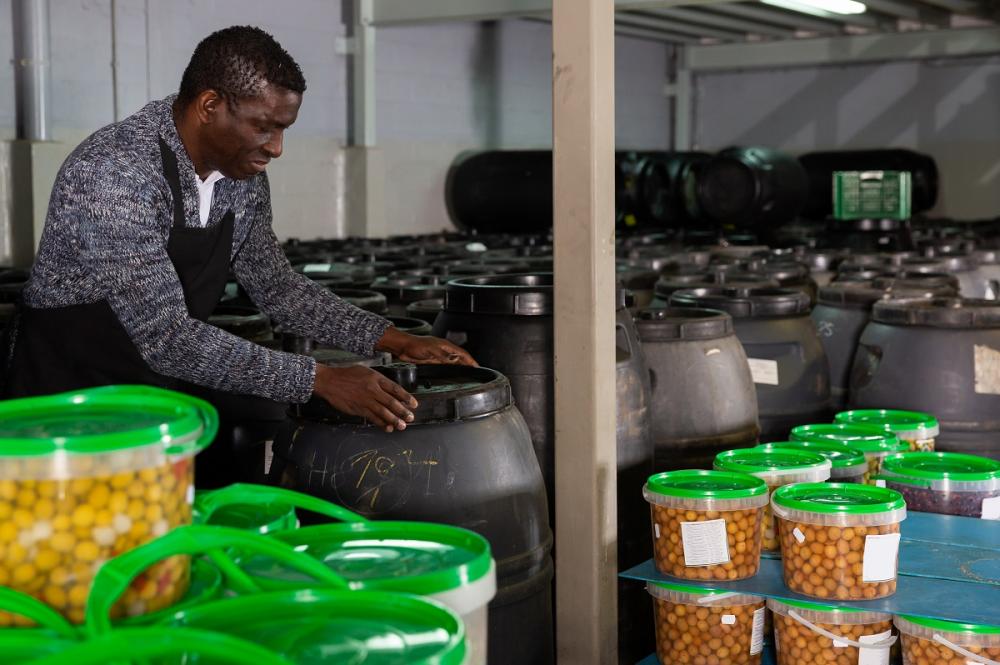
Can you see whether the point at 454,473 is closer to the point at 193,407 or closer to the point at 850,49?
the point at 193,407

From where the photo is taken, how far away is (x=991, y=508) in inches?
130

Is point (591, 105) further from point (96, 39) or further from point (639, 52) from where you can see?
point (639, 52)

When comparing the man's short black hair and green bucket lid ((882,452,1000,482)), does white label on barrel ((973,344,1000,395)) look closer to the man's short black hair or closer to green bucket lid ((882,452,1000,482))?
green bucket lid ((882,452,1000,482))

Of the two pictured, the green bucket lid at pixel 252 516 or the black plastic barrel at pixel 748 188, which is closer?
the green bucket lid at pixel 252 516

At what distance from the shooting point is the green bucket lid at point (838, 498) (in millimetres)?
2740

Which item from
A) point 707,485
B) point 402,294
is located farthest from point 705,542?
point 402,294

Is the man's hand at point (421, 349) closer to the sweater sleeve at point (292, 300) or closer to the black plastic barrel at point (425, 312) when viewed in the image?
the sweater sleeve at point (292, 300)

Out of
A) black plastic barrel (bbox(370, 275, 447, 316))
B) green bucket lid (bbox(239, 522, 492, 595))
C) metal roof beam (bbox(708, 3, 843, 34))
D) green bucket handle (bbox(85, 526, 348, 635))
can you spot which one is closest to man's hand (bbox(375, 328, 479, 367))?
green bucket lid (bbox(239, 522, 492, 595))

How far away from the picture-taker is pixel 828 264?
292 inches

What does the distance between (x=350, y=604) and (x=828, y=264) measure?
20.5 ft

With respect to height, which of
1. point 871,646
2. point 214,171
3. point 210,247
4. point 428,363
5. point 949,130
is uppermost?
point 949,130

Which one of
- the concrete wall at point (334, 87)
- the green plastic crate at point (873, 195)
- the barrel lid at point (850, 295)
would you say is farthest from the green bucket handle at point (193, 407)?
the green plastic crate at point (873, 195)

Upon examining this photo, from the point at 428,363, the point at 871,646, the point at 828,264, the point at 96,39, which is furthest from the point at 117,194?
the point at 96,39

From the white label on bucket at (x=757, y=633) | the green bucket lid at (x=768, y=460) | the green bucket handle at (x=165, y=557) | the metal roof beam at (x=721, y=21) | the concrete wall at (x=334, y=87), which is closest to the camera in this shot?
the green bucket handle at (x=165, y=557)
